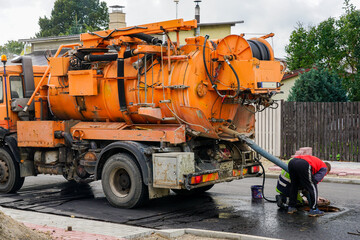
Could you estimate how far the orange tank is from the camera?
9.80 meters

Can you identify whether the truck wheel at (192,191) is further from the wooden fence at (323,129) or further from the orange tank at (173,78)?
the wooden fence at (323,129)

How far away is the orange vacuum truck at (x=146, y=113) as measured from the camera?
9.80 m

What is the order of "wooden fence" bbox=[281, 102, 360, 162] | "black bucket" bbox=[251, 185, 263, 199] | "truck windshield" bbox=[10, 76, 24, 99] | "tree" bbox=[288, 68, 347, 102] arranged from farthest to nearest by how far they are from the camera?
"tree" bbox=[288, 68, 347, 102] → "wooden fence" bbox=[281, 102, 360, 162] → "truck windshield" bbox=[10, 76, 24, 99] → "black bucket" bbox=[251, 185, 263, 199]

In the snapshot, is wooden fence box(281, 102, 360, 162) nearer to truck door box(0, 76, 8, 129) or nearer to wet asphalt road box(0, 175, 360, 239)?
wet asphalt road box(0, 175, 360, 239)

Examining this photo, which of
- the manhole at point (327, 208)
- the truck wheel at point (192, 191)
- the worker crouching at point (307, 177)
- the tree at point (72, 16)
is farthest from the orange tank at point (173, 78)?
the tree at point (72, 16)

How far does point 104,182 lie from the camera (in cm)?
1051

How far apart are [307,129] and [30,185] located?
8.30 meters

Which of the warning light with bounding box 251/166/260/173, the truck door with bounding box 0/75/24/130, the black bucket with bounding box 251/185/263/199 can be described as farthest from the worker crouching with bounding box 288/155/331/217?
the truck door with bounding box 0/75/24/130

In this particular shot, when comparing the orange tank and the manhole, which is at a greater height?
the orange tank

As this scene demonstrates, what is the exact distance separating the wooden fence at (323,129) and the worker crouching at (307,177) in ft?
23.6

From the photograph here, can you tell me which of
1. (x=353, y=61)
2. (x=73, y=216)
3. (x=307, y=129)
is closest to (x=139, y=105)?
(x=73, y=216)

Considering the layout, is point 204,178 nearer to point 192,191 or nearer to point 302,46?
point 192,191

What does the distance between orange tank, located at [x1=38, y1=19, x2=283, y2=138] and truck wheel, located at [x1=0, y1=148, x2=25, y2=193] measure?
2174 millimetres

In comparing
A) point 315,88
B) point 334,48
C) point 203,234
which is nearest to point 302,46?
point 334,48
